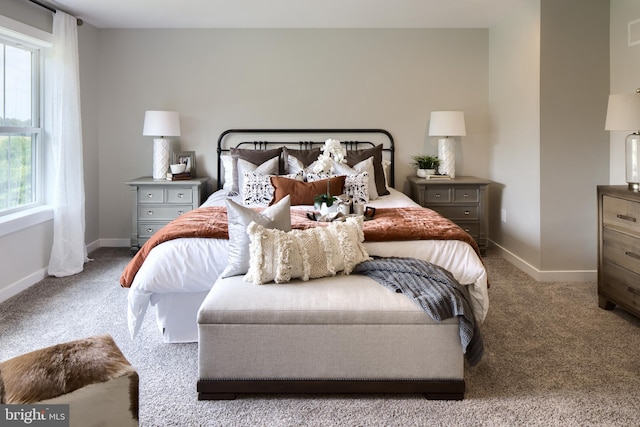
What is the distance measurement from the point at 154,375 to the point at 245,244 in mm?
795

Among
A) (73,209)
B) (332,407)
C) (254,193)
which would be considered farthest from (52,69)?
(332,407)

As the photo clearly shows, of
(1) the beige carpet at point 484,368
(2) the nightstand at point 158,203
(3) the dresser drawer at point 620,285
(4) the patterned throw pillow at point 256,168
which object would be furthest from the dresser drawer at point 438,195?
(2) the nightstand at point 158,203

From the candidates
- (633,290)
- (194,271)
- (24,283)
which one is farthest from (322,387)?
(24,283)

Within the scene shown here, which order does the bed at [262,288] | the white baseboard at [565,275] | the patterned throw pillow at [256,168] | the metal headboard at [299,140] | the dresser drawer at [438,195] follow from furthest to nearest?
1. the metal headboard at [299,140]
2. the dresser drawer at [438,195]
3. the patterned throw pillow at [256,168]
4. the white baseboard at [565,275]
5. the bed at [262,288]

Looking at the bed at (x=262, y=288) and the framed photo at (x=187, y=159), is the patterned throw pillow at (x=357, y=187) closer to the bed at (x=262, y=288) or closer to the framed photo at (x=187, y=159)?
the bed at (x=262, y=288)

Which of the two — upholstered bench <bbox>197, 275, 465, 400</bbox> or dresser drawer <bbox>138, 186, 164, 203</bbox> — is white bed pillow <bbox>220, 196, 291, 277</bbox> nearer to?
upholstered bench <bbox>197, 275, 465, 400</bbox>

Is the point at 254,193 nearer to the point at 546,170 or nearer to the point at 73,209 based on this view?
the point at 73,209

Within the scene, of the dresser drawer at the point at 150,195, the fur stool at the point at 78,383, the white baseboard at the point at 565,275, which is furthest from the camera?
the dresser drawer at the point at 150,195

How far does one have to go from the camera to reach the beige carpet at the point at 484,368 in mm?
2133

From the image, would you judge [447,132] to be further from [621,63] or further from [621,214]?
[621,214]

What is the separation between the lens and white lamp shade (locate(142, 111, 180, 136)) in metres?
4.99

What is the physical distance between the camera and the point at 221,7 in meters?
4.48

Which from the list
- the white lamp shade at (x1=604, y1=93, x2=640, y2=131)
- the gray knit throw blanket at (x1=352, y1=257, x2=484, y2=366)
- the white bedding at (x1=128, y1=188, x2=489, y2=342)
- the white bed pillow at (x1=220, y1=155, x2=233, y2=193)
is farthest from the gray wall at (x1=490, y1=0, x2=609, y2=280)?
the white bed pillow at (x1=220, y1=155, x2=233, y2=193)

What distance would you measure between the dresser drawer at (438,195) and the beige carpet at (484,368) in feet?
4.13
